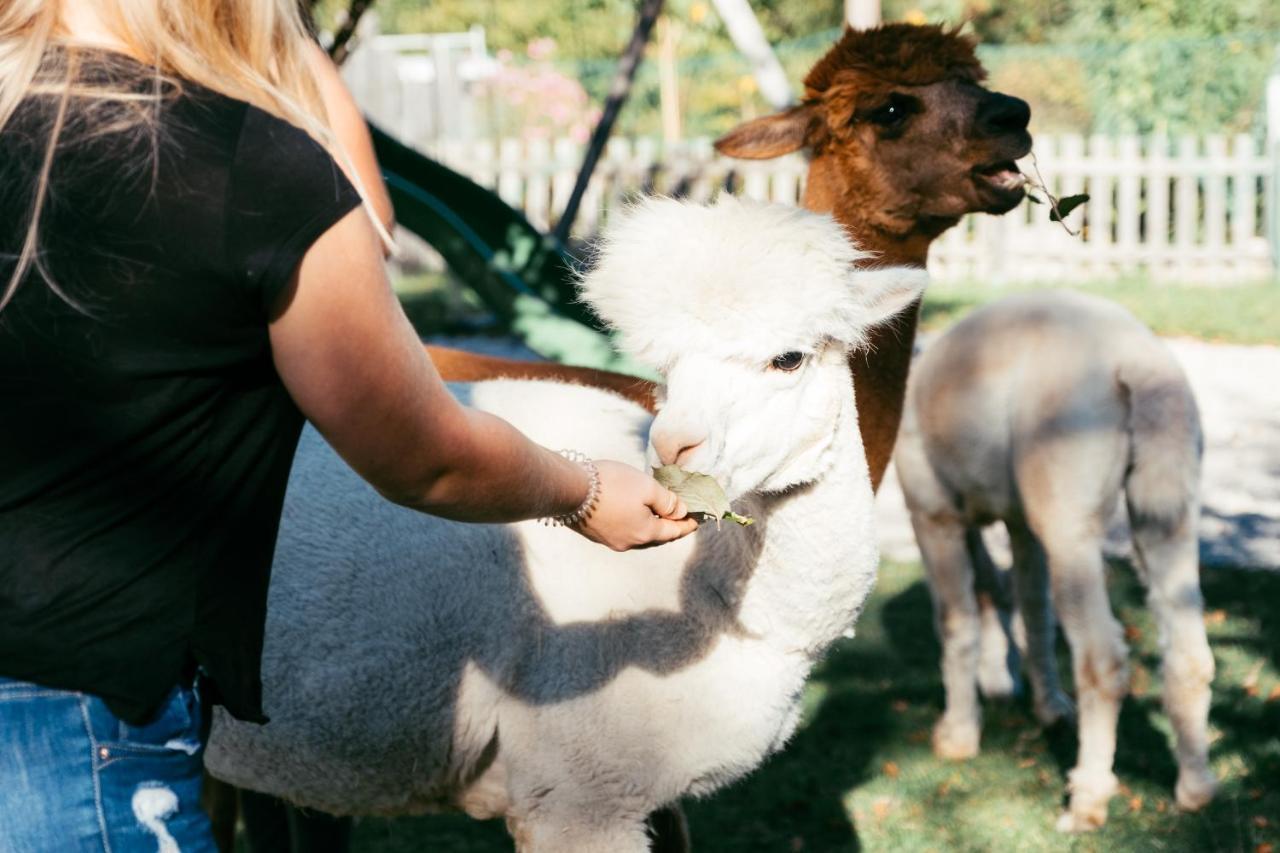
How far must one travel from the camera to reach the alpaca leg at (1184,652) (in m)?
4.20

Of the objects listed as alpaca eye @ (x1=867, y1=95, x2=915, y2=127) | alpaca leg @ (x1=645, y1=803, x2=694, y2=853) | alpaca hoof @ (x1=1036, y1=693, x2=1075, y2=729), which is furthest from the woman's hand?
alpaca hoof @ (x1=1036, y1=693, x2=1075, y2=729)

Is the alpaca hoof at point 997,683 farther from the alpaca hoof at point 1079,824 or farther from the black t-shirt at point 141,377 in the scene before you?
the black t-shirt at point 141,377

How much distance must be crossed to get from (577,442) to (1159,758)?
279 cm

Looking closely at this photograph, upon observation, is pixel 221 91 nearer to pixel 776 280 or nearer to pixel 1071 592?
pixel 776 280

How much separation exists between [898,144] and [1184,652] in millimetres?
1833

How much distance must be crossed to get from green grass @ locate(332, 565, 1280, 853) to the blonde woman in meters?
2.86

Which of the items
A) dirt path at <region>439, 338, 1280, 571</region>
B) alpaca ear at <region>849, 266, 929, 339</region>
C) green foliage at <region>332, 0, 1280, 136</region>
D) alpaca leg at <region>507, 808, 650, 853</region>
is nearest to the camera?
alpaca ear at <region>849, 266, 929, 339</region>

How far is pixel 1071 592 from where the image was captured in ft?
13.9

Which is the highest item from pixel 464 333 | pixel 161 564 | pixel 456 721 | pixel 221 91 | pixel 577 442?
pixel 221 91

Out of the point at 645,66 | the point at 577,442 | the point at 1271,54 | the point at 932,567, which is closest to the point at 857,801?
the point at 932,567

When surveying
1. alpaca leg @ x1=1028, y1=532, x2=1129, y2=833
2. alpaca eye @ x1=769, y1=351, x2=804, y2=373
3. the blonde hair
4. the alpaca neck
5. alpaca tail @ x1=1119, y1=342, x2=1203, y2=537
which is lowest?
alpaca leg @ x1=1028, y1=532, x2=1129, y2=833

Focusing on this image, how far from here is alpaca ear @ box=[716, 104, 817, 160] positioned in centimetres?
403

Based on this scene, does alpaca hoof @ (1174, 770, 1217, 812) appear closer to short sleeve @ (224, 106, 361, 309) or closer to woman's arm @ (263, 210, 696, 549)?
woman's arm @ (263, 210, 696, 549)

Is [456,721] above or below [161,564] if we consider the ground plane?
below
